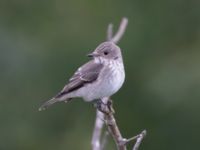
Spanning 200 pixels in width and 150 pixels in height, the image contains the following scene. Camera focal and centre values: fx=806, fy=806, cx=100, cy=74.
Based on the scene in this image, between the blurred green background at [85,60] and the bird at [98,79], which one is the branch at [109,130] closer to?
the bird at [98,79]

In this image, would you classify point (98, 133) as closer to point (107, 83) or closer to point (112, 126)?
point (112, 126)

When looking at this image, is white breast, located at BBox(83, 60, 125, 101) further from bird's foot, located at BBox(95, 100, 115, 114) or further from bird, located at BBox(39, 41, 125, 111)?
bird's foot, located at BBox(95, 100, 115, 114)

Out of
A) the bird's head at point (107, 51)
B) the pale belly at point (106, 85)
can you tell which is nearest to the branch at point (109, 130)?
the pale belly at point (106, 85)

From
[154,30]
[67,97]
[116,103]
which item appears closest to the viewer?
[67,97]

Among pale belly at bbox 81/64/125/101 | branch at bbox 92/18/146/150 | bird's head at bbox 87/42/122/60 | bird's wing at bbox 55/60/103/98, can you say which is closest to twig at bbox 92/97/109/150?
branch at bbox 92/18/146/150

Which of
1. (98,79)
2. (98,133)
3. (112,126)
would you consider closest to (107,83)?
(98,79)

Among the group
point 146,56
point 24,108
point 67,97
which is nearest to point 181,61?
point 146,56

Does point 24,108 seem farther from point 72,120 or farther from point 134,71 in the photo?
point 134,71

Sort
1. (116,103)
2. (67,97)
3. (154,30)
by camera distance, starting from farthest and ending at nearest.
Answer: (154,30) → (116,103) → (67,97)
